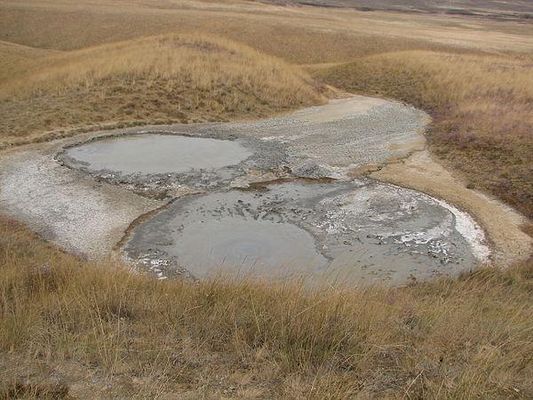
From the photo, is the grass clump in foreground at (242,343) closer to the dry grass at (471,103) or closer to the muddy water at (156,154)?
the muddy water at (156,154)

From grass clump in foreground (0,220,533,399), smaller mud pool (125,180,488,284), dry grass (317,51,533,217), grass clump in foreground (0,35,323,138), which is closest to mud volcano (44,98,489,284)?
smaller mud pool (125,180,488,284)

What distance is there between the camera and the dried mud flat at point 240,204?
11.9m

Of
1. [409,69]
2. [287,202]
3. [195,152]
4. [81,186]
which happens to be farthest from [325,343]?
[409,69]

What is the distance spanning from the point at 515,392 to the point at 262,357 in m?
2.26

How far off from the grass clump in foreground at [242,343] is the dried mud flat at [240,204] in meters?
4.33

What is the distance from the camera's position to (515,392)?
15.1 feet

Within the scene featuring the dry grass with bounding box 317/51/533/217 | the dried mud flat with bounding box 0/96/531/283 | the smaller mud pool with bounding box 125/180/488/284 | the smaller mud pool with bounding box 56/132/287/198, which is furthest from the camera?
the dry grass with bounding box 317/51/533/217

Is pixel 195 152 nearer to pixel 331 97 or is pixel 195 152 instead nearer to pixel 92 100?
pixel 92 100

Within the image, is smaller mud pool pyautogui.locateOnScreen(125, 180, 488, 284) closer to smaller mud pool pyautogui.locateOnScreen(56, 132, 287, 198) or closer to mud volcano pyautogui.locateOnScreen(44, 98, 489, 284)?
mud volcano pyautogui.locateOnScreen(44, 98, 489, 284)

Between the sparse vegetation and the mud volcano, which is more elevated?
the sparse vegetation

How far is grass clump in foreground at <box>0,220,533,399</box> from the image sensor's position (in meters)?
4.55

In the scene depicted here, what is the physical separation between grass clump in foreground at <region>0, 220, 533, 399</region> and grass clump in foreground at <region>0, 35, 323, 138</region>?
50.9 feet

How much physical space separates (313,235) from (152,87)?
14793 millimetres

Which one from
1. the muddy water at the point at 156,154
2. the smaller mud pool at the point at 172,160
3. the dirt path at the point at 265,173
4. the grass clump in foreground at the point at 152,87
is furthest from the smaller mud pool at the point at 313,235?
the grass clump in foreground at the point at 152,87
